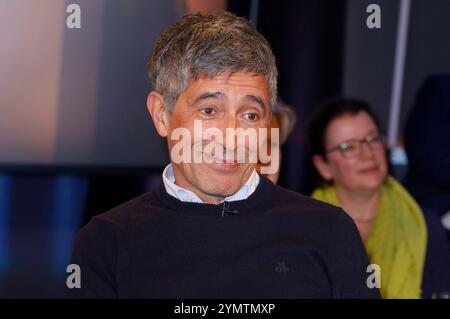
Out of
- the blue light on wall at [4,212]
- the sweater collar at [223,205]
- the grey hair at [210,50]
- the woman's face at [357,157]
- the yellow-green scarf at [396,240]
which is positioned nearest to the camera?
the grey hair at [210,50]

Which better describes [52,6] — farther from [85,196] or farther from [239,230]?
[239,230]

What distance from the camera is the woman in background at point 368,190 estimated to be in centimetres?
254

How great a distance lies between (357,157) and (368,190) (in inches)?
4.3

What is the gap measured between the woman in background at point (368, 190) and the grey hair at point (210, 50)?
3.93ft

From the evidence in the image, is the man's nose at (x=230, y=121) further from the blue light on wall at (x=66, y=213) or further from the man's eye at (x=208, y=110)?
the blue light on wall at (x=66, y=213)

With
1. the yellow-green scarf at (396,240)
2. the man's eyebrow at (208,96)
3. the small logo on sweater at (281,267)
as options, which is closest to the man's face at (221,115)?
the man's eyebrow at (208,96)

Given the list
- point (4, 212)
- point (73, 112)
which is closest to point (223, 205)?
point (73, 112)

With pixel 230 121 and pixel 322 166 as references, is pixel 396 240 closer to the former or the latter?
pixel 322 166

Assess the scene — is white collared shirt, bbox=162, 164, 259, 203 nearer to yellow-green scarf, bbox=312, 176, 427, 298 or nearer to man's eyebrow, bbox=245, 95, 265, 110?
man's eyebrow, bbox=245, 95, 265, 110

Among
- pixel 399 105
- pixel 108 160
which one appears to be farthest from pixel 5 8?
pixel 399 105

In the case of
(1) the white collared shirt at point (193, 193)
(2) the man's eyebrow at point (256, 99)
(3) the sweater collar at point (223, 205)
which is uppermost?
(2) the man's eyebrow at point (256, 99)

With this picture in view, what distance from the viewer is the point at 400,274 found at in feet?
8.11

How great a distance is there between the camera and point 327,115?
8.63 ft

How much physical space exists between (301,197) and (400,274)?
3.53 feet
